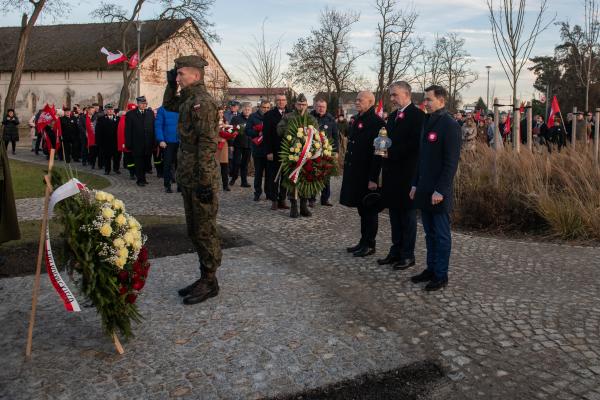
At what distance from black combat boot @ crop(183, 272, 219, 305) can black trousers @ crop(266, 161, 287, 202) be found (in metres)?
5.01

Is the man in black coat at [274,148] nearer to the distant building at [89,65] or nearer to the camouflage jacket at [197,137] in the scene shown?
the camouflage jacket at [197,137]

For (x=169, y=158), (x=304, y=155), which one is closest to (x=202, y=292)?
(x=304, y=155)

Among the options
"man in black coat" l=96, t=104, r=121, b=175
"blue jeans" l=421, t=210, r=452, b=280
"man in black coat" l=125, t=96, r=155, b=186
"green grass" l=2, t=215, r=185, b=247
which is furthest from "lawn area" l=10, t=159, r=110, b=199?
"blue jeans" l=421, t=210, r=452, b=280

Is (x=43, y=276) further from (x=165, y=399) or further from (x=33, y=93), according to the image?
(x=33, y=93)

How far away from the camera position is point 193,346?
14.9 feet

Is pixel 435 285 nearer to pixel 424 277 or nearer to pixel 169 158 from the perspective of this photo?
pixel 424 277

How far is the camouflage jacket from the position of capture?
17.6 ft

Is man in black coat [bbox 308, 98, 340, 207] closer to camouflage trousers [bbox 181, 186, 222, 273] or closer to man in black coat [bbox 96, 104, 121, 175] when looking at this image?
camouflage trousers [bbox 181, 186, 222, 273]

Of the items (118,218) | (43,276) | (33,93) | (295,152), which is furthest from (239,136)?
(33,93)

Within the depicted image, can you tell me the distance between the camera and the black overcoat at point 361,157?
7230 millimetres

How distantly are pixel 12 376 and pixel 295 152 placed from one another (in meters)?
6.46

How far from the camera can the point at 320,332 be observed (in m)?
4.85

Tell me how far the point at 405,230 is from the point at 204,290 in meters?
2.45

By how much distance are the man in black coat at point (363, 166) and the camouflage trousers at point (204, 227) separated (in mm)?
2207
